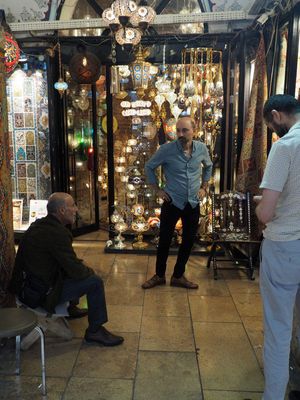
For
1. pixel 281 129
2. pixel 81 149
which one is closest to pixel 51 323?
pixel 281 129

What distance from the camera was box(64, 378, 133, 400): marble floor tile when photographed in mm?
2320

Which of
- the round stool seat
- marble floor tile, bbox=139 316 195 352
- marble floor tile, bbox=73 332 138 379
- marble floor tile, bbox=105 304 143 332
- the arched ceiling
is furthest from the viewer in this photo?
the arched ceiling

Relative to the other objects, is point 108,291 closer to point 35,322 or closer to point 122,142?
point 35,322

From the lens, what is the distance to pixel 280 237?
74.4 inches

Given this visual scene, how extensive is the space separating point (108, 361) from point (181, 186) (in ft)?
6.00

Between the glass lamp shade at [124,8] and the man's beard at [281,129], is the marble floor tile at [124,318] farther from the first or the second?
the glass lamp shade at [124,8]

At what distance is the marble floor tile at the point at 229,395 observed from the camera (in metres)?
2.30

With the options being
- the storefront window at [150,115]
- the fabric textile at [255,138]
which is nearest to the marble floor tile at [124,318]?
the storefront window at [150,115]

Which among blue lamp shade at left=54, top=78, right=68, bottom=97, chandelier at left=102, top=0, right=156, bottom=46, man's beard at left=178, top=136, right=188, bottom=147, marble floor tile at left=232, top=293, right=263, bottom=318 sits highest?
chandelier at left=102, top=0, right=156, bottom=46

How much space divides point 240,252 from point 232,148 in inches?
55.3

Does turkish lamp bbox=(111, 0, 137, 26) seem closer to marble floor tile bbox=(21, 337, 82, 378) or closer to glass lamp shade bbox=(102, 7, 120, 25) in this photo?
glass lamp shade bbox=(102, 7, 120, 25)

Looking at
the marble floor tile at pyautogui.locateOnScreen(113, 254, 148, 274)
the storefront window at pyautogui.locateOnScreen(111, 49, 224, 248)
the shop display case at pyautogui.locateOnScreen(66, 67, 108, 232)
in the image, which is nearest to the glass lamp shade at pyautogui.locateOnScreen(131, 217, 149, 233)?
the storefront window at pyautogui.locateOnScreen(111, 49, 224, 248)

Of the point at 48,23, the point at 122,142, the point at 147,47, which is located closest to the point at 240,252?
the point at 122,142

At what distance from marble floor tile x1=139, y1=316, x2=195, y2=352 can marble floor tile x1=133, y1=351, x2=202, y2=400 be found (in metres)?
0.10
